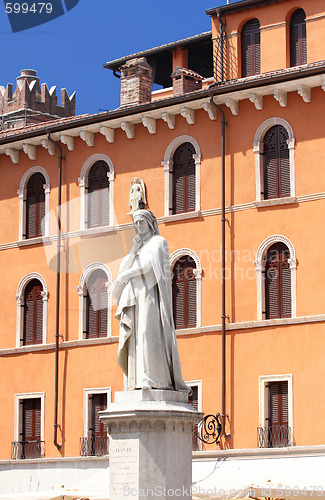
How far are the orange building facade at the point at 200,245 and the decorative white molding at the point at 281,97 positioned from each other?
0.05 m

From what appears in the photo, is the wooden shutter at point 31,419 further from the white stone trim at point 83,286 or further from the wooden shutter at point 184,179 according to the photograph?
the wooden shutter at point 184,179

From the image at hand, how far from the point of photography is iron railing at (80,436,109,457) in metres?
33.9

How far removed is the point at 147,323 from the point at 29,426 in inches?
802

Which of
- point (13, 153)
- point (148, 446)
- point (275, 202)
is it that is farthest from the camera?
point (13, 153)

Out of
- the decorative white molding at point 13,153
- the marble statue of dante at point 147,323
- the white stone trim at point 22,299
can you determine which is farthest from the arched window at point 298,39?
the marble statue of dante at point 147,323

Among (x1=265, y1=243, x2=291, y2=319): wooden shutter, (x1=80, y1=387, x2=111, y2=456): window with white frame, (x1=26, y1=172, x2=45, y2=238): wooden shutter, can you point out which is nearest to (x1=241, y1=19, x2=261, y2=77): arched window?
(x1=265, y1=243, x2=291, y2=319): wooden shutter

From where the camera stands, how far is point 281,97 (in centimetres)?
3200

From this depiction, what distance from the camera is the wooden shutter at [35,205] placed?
121ft

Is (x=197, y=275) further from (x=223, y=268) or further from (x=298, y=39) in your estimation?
(x=298, y=39)

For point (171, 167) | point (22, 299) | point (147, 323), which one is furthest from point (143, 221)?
point (22, 299)

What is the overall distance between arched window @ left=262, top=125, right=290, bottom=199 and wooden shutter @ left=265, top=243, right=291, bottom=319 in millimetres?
1333

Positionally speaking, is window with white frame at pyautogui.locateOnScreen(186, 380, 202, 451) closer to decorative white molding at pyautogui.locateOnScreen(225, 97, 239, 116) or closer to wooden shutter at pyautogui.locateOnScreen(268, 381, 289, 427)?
wooden shutter at pyautogui.locateOnScreen(268, 381, 289, 427)

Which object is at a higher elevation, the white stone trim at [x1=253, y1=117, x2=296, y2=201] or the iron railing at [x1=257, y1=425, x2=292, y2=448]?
the white stone trim at [x1=253, y1=117, x2=296, y2=201]

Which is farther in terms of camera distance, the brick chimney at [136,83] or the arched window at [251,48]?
the brick chimney at [136,83]
